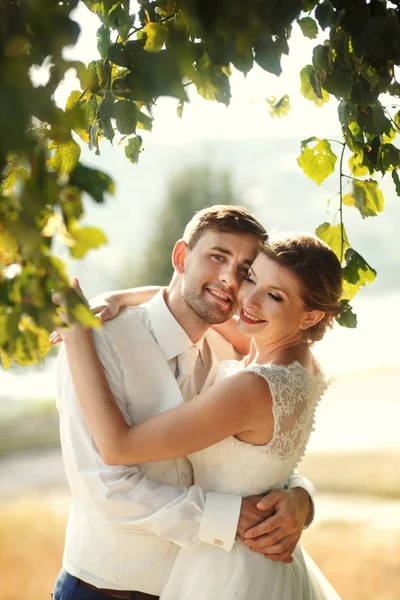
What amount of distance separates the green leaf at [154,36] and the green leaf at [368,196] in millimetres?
662

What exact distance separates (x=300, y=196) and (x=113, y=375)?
1335 cm

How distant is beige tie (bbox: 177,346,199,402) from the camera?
199cm

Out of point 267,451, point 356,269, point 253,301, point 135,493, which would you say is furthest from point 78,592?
point 356,269

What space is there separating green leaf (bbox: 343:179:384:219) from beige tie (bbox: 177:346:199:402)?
0.56m

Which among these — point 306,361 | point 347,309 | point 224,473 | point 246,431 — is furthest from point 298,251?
point 224,473

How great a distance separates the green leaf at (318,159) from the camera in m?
1.84

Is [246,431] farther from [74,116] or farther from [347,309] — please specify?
[74,116]

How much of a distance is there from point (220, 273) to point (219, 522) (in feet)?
2.05

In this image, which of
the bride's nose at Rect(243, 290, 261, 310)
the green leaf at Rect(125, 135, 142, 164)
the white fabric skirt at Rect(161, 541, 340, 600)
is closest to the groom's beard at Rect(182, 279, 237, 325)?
the bride's nose at Rect(243, 290, 261, 310)

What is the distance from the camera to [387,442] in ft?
31.8

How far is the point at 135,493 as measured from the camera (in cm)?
181

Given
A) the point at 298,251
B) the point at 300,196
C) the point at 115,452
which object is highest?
the point at 298,251

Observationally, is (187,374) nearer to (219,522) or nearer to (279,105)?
(219,522)

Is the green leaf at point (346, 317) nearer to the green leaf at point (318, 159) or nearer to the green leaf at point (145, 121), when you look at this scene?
the green leaf at point (318, 159)
